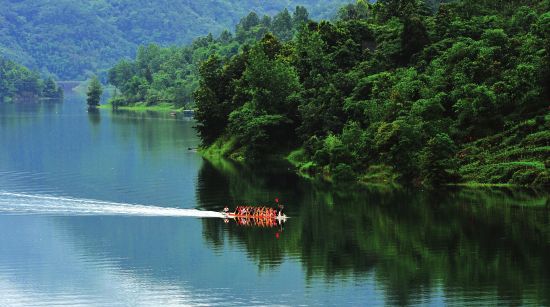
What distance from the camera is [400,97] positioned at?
352 ft

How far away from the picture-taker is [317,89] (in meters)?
123

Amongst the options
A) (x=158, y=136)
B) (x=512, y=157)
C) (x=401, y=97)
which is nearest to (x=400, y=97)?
(x=401, y=97)

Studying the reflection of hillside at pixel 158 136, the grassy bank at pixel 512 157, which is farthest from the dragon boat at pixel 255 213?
the reflection of hillside at pixel 158 136

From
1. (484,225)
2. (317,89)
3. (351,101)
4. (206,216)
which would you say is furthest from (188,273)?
(317,89)

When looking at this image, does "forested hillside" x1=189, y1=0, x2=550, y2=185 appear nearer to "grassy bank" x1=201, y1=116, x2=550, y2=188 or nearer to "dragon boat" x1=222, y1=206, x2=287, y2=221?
"grassy bank" x1=201, y1=116, x2=550, y2=188

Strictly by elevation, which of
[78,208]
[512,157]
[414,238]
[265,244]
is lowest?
[265,244]

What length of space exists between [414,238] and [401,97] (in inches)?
1493

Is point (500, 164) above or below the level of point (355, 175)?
above

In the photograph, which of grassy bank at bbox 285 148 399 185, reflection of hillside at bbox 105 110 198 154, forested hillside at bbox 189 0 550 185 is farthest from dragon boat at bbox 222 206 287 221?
reflection of hillside at bbox 105 110 198 154

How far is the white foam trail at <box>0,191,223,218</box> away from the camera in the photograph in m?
85.6

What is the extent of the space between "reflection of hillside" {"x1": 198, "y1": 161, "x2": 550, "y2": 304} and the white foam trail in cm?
538

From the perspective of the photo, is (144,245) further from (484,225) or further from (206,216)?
(484,225)

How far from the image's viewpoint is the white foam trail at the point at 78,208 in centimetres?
8556

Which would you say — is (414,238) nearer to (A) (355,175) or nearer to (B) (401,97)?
(A) (355,175)
